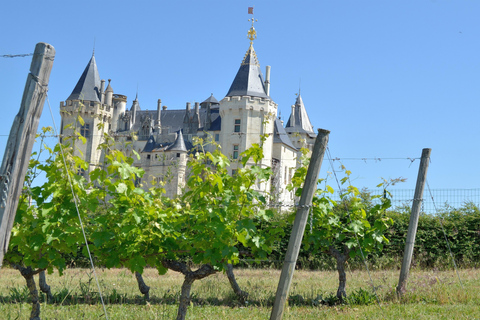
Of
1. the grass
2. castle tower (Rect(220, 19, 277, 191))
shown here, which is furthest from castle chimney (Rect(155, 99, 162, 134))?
the grass

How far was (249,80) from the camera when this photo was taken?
47969 mm

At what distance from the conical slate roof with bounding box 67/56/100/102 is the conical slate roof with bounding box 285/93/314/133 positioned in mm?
19609

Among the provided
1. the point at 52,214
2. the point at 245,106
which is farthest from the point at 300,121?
the point at 52,214

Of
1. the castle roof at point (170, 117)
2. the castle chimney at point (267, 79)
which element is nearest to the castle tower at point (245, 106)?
the castle chimney at point (267, 79)

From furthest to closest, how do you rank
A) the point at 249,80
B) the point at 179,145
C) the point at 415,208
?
the point at 179,145 → the point at 249,80 → the point at 415,208

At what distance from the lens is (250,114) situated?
154 ft

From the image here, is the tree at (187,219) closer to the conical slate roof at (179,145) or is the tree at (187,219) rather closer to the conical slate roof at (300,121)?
the conical slate roof at (179,145)

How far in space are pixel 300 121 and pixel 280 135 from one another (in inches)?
333

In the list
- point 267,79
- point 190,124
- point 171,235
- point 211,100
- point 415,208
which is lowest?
point 171,235

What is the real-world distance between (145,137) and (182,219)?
50949 millimetres

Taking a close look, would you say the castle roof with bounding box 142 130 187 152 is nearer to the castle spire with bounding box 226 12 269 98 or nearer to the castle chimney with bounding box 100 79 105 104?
the castle chimney with bounding box 100 79 105 104

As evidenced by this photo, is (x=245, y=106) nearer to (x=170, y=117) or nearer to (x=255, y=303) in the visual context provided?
(x=170, y=117)

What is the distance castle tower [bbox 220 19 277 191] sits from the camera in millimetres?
46750

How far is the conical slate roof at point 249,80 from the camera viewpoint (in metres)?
47.6
